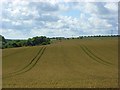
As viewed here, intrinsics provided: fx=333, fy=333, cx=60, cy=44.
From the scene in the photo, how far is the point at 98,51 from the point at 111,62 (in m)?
10.5

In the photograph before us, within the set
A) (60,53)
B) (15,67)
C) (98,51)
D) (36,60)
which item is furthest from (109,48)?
(15,67)

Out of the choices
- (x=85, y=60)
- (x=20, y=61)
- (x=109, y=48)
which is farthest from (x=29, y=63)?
(x=109, y=48)

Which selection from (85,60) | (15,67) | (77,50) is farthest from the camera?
(77,50)

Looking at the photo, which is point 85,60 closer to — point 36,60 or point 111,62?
point 111,62

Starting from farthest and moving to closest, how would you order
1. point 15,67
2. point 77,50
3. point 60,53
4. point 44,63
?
point 77,50
point 60,53
point 44,63
point 15,67

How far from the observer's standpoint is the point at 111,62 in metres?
49.1

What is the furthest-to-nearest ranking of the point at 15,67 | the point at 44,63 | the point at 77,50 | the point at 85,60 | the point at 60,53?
the point at 77,50
the point at 60,53
the point at 85,60
the point at 44,63
the point at 15,67

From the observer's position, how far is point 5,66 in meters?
46.7

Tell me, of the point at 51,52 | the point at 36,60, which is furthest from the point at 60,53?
the point at 36,60

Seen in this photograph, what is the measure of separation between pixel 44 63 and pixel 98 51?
1461 centimetres

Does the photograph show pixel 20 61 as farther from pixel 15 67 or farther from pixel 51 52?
pixel 51 52

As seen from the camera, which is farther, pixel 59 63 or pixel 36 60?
pixel 36 60

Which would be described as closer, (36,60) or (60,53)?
(36,60)

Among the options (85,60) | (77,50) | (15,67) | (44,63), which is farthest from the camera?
(77,50)
